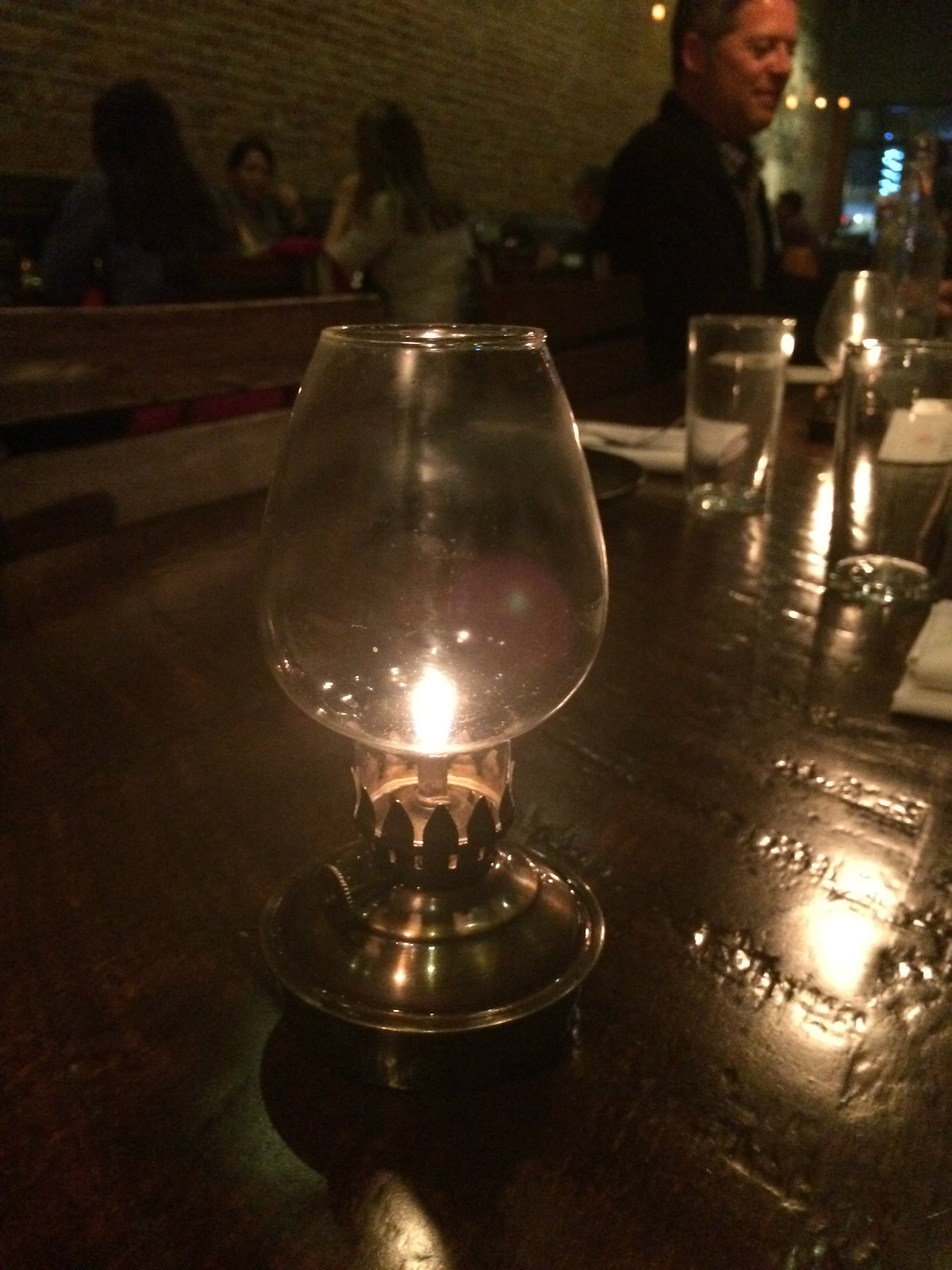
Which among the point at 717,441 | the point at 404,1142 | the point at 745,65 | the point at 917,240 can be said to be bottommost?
the point at 404,1142

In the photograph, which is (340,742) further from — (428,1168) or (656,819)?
(428,1168)

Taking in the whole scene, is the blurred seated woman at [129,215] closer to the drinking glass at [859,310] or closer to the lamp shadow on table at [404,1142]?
the drinking glass at [859,310]

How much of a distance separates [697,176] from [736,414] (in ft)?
4.77

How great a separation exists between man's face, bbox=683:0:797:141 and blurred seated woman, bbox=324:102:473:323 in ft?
4.45

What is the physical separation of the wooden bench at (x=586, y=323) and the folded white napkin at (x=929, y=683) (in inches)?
40.9

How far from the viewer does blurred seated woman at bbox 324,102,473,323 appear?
145 inches

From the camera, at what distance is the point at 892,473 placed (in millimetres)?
860

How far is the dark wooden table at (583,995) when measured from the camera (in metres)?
0.31

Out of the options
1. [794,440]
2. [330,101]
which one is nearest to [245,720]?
[794,440]

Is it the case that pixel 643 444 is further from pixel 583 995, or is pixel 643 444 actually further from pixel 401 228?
pixel 401 228

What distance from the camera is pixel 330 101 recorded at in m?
4.50

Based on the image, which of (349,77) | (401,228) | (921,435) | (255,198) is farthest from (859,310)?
(349,77)

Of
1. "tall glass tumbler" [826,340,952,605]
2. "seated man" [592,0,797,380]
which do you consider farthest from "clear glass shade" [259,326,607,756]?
"seated man" [592,0,797,380]

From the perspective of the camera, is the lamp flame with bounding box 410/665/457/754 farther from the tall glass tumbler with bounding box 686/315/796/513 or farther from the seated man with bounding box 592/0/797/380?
the seated man with bounding box 592/0/797/380
